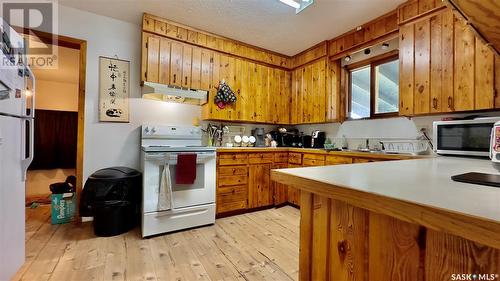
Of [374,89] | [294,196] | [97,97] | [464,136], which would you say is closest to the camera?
[464,136]

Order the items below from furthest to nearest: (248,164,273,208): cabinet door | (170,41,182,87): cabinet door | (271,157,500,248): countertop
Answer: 1. (248,164,273,208): cabinet door
2. (170,41,182,87): cabinet door
3. (271,157,500,248): countertop

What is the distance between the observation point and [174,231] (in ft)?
7.93

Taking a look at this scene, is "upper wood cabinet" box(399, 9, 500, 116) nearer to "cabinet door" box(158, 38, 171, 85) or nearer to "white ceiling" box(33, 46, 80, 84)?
"cabinet door" box(158, 38, 171, 85)

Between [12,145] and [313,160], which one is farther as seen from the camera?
[313,160]

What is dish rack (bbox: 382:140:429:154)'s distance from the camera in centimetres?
244

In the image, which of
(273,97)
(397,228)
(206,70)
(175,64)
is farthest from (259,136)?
(397,228)

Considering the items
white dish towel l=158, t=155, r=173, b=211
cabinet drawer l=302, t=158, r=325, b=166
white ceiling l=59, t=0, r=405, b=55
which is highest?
white ceiling l=59, t=0, r=405, b=55

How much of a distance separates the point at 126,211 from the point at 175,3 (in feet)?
7.79

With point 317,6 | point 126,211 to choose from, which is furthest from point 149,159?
point 317,6

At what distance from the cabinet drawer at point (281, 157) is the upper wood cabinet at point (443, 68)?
5.39 feet

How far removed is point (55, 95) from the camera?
509 cm

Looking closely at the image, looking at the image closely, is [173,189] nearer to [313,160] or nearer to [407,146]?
[313,160]

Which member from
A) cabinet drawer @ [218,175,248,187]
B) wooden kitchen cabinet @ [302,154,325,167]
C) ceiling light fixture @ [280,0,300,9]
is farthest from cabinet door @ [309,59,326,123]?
cabinet drawer @ [218,175,248,187]
